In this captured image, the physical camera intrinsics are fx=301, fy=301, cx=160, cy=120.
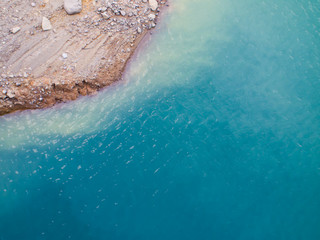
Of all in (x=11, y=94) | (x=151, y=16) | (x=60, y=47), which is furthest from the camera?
(x=151, y=16)

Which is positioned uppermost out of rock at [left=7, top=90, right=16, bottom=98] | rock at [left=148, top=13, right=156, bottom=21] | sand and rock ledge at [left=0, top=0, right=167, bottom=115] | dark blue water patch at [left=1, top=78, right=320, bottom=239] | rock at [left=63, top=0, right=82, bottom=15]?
rock at [left=63, top=0, right=82, bottom=15]

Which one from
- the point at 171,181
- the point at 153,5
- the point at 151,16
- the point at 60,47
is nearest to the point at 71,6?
the point at 60,47

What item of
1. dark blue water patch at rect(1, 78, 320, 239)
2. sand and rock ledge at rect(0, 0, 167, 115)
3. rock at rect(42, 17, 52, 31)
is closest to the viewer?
dark blue water patch at rect(1, 78, 320, 239)

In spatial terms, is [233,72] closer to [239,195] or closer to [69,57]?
[239,195]

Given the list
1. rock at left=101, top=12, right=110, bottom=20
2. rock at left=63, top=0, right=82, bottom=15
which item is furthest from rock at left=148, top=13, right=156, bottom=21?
rock at left=63, top=0, right=82, bottom=15

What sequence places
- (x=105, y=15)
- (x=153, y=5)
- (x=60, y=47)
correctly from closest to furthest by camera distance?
1. (x=60, y=47)
2. (x=105, y=15)
3. (x=153, y=5)

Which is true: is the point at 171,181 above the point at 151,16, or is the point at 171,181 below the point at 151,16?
below

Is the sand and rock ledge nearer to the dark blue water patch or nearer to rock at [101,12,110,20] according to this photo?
rock at [101,12,110,20]

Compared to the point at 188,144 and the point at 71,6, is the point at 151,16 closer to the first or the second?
the point at 71,6
